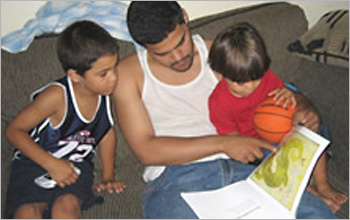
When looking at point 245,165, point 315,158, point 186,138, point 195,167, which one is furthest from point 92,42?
point 315,158

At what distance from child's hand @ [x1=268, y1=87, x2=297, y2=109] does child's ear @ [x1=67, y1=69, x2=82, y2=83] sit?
2.67ft

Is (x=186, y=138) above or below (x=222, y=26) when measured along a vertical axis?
below

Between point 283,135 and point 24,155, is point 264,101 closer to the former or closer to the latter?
point 283,135

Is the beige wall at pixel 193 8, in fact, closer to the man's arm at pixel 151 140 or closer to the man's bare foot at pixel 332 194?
the man's arm at pixel 151 140

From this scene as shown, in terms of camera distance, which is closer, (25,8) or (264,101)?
(264,101)

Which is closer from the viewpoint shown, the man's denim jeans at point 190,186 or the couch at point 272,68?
the man's denim jeans at point 190,186

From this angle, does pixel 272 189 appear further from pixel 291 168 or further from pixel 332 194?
pixel 332 194

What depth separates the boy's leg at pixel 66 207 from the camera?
1691 mm

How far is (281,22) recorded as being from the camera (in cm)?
219

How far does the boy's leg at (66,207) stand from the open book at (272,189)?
1.49 ft

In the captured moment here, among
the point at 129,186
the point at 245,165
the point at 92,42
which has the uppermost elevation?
the point at 92,42

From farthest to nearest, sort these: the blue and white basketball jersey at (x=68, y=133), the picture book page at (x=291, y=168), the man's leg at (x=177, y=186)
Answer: the blue and white basketball jersey at (x=68, y=133) → the man's leg at (x=177, y=186) → the picture book page at (x=291, y=168)

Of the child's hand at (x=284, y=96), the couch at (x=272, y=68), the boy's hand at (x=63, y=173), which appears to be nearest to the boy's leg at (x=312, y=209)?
the couch at (x=272, y=68)

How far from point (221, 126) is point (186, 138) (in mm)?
185
